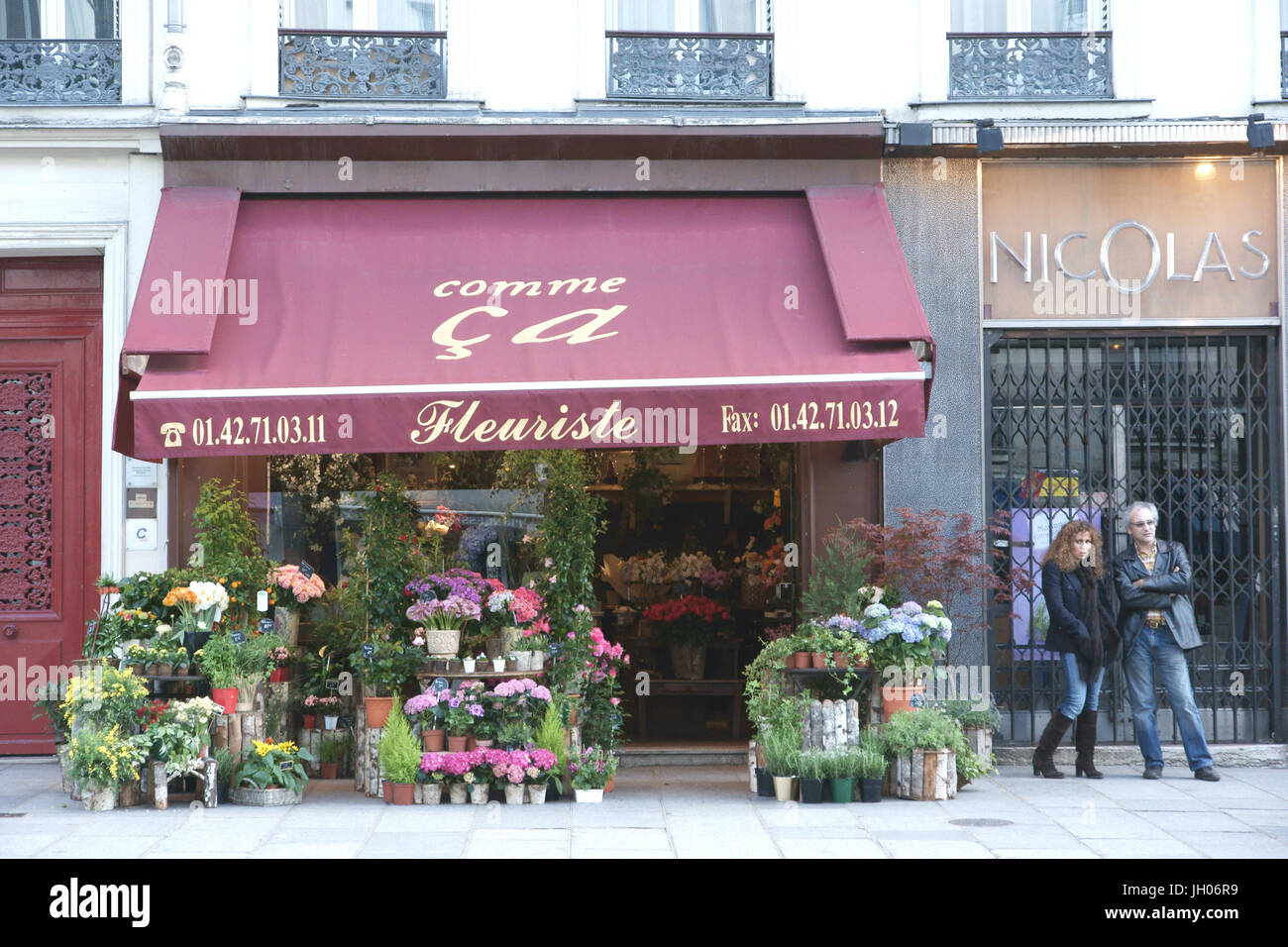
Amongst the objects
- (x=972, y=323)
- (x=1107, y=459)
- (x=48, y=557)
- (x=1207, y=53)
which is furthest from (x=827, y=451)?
(x=48, y=557)

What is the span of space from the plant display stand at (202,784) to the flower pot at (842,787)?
3.94 m

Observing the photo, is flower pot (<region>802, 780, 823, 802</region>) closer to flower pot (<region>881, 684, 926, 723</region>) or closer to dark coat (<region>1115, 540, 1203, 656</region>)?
flower pot (<region>881, 684, 926, 723</region>)

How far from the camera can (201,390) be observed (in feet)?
27.8

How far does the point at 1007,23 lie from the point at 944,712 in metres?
5.44

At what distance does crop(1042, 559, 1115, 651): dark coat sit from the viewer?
373 inches

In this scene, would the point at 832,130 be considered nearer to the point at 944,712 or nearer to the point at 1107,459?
the point at 1107,459

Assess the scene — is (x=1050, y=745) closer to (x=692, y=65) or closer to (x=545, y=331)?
(x=545, y=331)

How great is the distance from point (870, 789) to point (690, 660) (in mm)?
2767

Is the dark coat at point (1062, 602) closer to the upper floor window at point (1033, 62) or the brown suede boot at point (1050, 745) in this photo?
the brown suede boot at point (1050, 745)

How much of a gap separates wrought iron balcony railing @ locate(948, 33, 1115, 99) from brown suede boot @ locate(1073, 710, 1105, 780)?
4754mm

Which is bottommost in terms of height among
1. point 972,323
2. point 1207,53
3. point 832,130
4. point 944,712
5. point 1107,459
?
point 944,712

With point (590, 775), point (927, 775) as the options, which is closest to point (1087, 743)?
point (927, 775)

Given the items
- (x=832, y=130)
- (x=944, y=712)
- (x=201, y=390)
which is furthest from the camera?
(x=832, y=130)

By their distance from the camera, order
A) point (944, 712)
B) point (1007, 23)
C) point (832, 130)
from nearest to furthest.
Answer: point (944, 712), point (832, 130), point (1007, 23)
